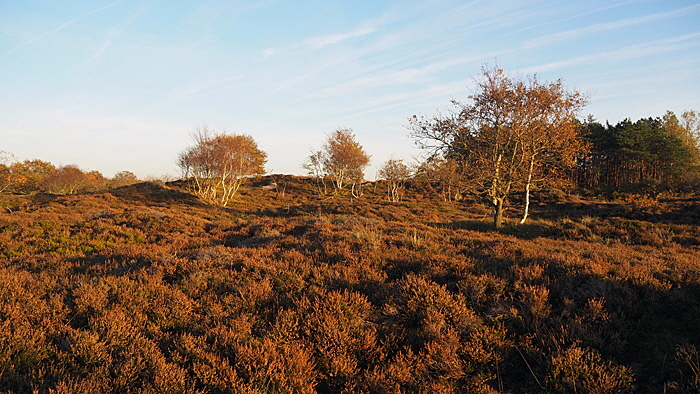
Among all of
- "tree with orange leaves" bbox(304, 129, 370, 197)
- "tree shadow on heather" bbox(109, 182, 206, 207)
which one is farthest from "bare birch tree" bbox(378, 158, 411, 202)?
"tree shadow on heather" bbox(109, 182, 206, 207)

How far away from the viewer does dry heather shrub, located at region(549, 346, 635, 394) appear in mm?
3371

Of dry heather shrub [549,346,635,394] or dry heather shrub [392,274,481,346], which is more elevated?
dry heather shrub [392,274,481,346]

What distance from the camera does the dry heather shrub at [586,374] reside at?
133 inches

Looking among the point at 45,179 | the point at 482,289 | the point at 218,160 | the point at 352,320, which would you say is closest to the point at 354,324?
the point at 352,320

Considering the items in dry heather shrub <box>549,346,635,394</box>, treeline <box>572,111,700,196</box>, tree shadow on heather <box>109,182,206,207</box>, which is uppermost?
treeline <box>572,111,700,196</box>

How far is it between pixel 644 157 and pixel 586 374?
161ft

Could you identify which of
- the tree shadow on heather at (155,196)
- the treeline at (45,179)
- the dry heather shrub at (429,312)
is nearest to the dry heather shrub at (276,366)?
the dry heather shrub at (429,312)

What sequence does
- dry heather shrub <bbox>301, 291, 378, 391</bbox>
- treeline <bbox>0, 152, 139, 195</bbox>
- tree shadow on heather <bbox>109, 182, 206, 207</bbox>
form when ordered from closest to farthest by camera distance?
dry heather shrub <bbox>301, 291, 378, 391</bbox>, tree shadow on heather <bbox>109, 182, 206, 207</bbox>, treeline <bbox>0, 152, 139, 195</bbox>

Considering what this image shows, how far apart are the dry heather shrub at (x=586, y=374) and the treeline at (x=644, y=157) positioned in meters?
38.9

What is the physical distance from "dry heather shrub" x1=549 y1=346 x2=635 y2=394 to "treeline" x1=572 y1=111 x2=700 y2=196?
38.9 meters

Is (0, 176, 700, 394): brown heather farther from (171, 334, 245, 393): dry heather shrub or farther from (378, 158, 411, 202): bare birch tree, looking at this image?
(378, 158, 411, 202): bare birch tree

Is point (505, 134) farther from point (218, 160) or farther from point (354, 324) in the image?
point (218, 160)


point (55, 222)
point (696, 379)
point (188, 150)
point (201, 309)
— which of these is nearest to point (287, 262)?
point (201, 309)

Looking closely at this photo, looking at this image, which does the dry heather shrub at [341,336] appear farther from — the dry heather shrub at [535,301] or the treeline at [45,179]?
the treeline at [45,179]
